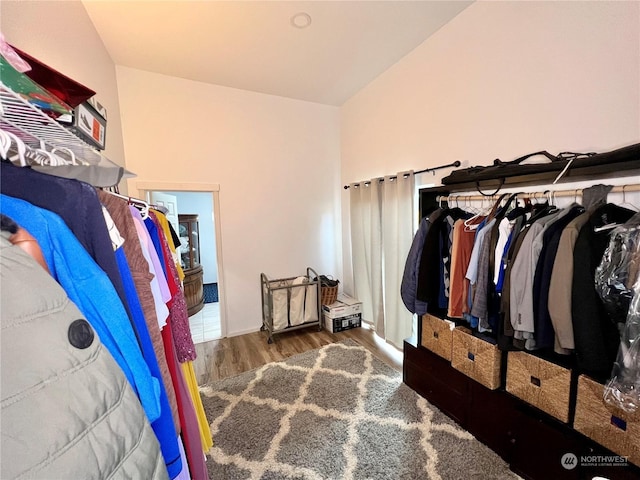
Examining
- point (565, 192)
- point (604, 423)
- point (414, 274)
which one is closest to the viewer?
point (604, 423)

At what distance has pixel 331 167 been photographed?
Answer: 12.0 ft

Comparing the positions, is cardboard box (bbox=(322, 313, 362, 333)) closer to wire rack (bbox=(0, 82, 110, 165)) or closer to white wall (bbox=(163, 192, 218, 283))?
wire rack (bbox=(0, 82, 110, 165))

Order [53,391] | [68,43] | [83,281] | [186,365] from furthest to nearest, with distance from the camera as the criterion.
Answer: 1. [68,43]
2. [186,365]
3. [83,281]
4. [53,391]

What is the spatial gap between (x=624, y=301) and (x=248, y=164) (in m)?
3.20

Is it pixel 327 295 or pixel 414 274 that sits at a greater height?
pixel 414 274

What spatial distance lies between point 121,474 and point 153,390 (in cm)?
16

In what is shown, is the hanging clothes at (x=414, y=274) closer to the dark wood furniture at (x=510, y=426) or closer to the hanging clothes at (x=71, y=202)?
the dark wood furniture at (x=510, y=426)

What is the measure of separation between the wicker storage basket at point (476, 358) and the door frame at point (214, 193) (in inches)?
98.2

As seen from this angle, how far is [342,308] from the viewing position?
10.8ft

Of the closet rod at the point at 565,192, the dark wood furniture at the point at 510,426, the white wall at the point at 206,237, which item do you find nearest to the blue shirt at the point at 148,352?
the dark wood furniture at the point at 510,426

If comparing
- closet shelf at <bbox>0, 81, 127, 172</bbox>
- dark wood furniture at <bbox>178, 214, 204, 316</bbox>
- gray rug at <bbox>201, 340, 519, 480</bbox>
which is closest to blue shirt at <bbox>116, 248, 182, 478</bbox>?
closet shelf at <bbox>0, 81, 127, 172</bbox>

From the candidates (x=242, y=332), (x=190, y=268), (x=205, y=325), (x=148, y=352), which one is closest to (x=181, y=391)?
(x=148, y=352)

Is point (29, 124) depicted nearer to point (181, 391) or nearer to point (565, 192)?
point (181, 391)

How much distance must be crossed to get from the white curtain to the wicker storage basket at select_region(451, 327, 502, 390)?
0.85 meters
